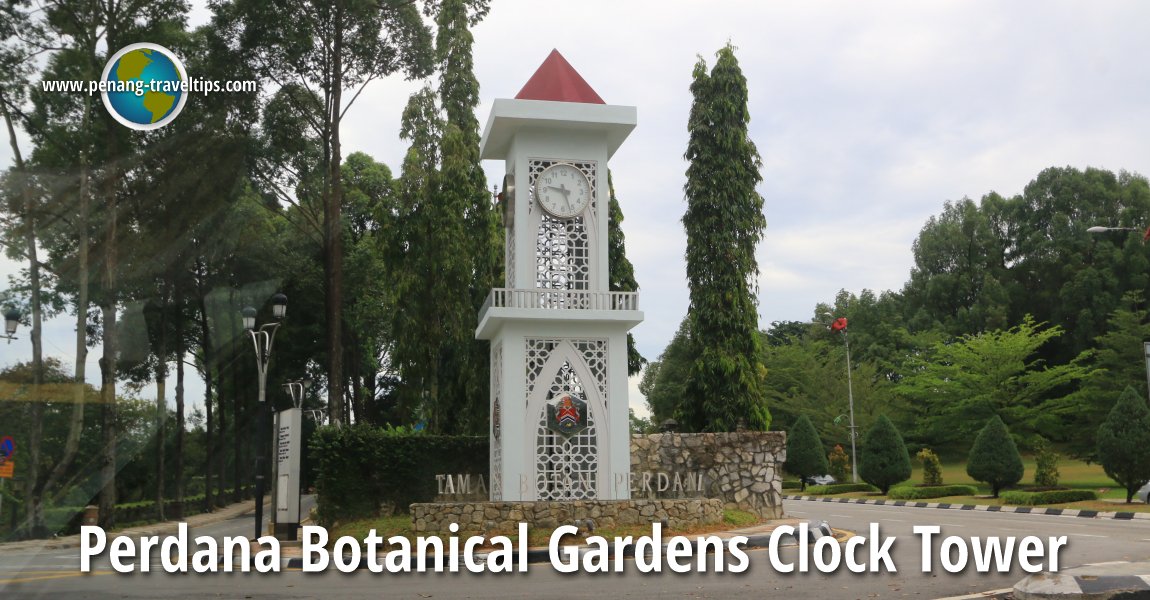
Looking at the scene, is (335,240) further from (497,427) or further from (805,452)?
(805,452)

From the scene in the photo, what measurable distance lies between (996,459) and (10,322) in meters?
28.6

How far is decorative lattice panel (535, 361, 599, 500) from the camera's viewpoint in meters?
16.8

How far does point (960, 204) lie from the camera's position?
60.5 m

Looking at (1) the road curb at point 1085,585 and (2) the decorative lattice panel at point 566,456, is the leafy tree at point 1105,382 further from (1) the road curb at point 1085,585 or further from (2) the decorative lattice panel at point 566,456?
(1) the road curb at point 1085,585

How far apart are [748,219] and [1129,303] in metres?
28.4

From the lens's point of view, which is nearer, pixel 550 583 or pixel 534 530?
pixel 550 583

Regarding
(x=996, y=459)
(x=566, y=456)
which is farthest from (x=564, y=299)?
(x=996, y=459)

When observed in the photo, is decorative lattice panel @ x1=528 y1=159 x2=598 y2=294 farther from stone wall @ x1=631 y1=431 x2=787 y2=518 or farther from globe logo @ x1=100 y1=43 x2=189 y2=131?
globe logo @ x1=100 y1=43 x2=189 y2=131

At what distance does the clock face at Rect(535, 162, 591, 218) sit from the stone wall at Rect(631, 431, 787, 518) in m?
5.69

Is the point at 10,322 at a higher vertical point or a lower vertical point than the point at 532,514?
higher

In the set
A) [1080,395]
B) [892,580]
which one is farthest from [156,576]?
[1080,395]

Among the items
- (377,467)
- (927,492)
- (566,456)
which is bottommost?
(927,492)

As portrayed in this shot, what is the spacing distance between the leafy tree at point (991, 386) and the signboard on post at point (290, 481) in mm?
27398

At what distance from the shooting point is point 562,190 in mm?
17766
